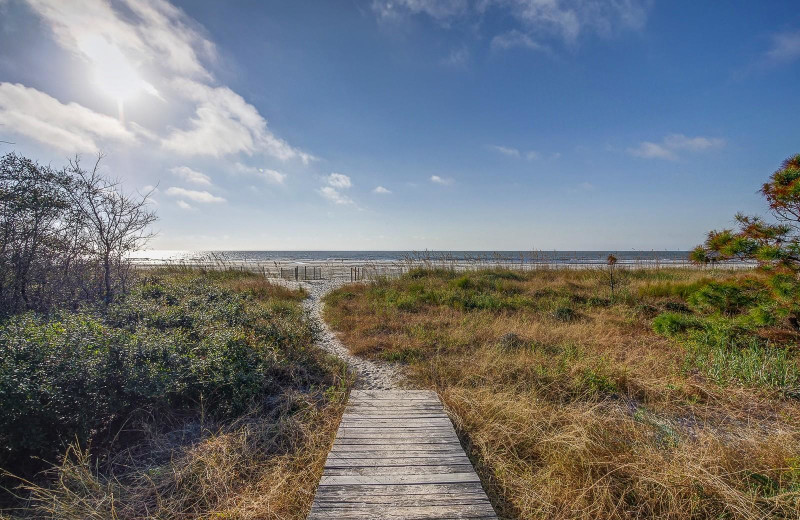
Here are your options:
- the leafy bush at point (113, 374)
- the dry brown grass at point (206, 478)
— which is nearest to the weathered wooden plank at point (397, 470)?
the dry brown grass at point (206, 478)

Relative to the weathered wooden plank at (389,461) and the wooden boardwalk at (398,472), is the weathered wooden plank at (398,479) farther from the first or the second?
the weathered wooden plank at (389,461)

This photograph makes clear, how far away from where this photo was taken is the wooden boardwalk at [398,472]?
236cm

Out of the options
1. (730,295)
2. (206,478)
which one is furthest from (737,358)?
(206,478)

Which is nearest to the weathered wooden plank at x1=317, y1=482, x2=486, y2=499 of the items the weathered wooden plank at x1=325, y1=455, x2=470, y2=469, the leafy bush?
the weathered wooden plank at x1=325, y1=455, x2=470, y2=469

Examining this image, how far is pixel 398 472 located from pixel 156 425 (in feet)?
10.6

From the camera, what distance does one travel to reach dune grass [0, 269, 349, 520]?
2805mm

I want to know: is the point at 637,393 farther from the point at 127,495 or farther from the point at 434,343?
the point at 127,495

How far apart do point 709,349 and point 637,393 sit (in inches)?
91.8

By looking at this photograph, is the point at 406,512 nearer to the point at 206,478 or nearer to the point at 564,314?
the point at 206,478

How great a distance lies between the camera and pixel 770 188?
5125mm

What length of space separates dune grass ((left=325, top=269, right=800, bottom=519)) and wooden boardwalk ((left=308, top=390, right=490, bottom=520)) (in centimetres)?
41

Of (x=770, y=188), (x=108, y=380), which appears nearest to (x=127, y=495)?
(x=108, y=380)

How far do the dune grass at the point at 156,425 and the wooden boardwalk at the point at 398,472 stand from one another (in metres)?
0.36

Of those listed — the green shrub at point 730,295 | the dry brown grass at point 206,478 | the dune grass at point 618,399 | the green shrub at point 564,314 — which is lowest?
the dry brown grass at point 206,478
